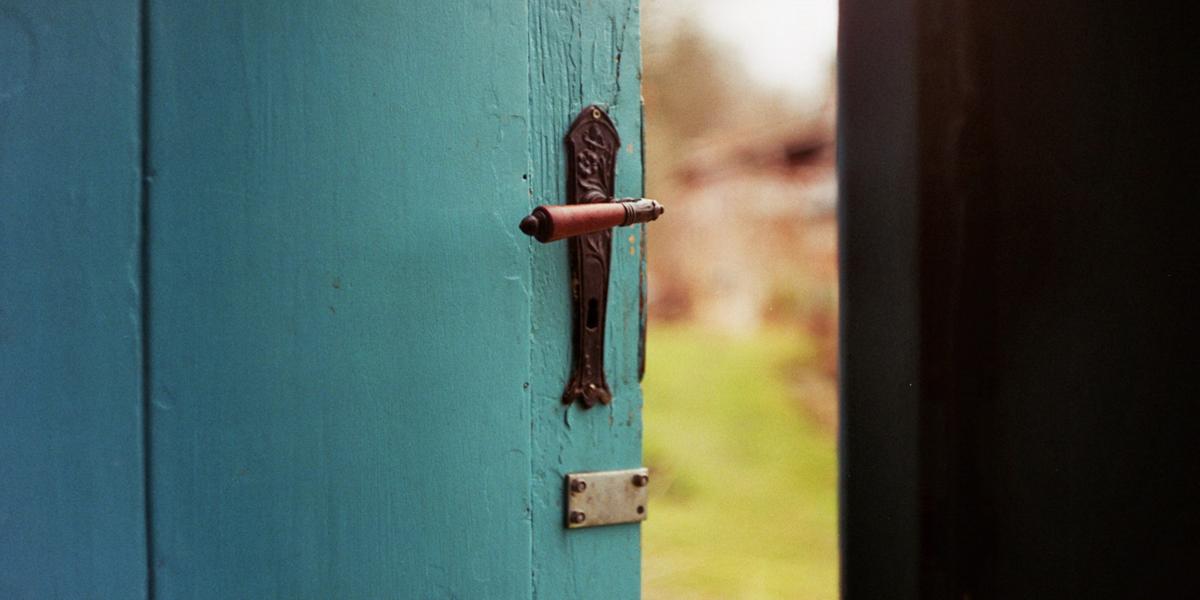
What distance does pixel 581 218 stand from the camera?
2.57 ft

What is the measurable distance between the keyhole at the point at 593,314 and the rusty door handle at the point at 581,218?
76 millimetres

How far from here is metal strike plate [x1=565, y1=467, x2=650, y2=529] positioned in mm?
836

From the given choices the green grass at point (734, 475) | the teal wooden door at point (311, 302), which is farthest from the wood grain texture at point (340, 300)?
the green grass at point (734, 475)

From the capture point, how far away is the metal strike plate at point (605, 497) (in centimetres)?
84

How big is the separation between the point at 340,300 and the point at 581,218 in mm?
206

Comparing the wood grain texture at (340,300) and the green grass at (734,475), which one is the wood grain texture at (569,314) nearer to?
the wood grain texture at (340,300)

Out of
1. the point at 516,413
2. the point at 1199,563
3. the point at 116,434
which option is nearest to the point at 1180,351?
the point at 1199,563

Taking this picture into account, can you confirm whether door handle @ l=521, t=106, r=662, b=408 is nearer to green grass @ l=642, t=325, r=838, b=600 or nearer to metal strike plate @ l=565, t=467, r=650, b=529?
metal strike plate @ l=565, t=467, r=650, b=529

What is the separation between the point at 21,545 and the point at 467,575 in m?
0.33

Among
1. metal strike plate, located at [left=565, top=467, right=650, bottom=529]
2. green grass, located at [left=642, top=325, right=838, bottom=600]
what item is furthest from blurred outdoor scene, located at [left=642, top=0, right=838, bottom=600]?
metal strike plate, located at [left=565, top=467, right=650, bottom=529]

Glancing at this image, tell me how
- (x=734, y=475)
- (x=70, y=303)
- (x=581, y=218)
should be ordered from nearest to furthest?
(x=70, y=303) → (x=581, y=218) → (x=734, y=475)

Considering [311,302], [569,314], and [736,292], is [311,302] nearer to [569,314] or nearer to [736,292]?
[569,314]

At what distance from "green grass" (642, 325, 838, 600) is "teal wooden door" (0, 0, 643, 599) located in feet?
6.66

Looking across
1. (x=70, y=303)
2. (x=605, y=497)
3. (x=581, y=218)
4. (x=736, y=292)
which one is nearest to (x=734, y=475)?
(x=736, y=292)
